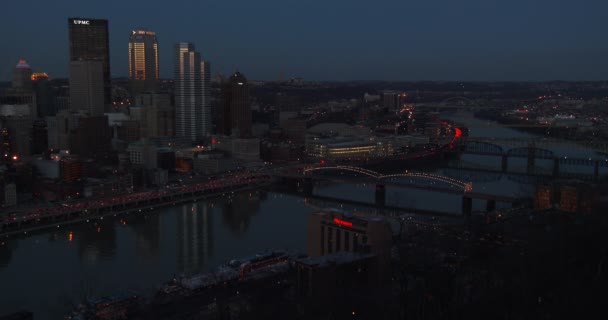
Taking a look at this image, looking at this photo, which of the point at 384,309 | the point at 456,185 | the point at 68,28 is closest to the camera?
the point at 384,309

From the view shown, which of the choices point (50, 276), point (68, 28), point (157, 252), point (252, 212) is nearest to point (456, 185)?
point (252, 212)

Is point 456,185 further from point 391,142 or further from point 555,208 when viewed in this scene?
point 391,142

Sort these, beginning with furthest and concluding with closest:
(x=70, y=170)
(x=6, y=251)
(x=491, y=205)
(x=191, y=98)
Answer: (x=191, y=98)
(x=70, y=170)
(x=491, y=205)
(x=6, y=251)

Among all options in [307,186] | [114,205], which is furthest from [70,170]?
[307,186]

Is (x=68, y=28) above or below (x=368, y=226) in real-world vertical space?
above

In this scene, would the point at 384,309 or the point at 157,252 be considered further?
the point at 157,252

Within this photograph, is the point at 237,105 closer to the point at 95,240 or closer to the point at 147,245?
the point at 95,240
